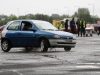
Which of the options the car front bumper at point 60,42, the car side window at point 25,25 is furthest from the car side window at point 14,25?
the car front bumper at point 60,42

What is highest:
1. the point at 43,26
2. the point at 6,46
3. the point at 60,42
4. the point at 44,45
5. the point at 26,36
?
the point at 43,26

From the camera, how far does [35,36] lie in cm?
2014

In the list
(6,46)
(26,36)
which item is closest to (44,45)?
(26,36)

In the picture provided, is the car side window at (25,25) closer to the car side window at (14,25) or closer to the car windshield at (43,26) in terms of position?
the car side window at (14,25)

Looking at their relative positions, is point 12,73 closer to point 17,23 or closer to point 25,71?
point 25,71

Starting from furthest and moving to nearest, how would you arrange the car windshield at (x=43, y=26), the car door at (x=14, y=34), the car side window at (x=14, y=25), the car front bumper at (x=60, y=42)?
1. the car side window at (x=14, y=25)
2. the car door at (x=14, y=34)
3. the car windshield at (x=43, y=26)
4. the car front bumper at (x=60, y=42)

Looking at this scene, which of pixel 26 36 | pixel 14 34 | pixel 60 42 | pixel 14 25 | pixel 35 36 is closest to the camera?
pixel 60 42

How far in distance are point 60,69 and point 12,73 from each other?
1396 millimetres

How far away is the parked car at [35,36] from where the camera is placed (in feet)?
65.3

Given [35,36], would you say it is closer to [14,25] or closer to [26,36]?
[26,36]

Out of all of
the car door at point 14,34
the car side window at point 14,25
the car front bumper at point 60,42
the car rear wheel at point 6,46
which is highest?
the car side window at point 14,25

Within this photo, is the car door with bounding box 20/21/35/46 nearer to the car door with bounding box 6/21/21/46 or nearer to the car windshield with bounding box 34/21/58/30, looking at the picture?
the car door with bounding box 6/21/21/46

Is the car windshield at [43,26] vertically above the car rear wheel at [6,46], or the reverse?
the car windshield at [43,26]

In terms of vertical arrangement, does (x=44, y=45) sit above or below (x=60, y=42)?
below
